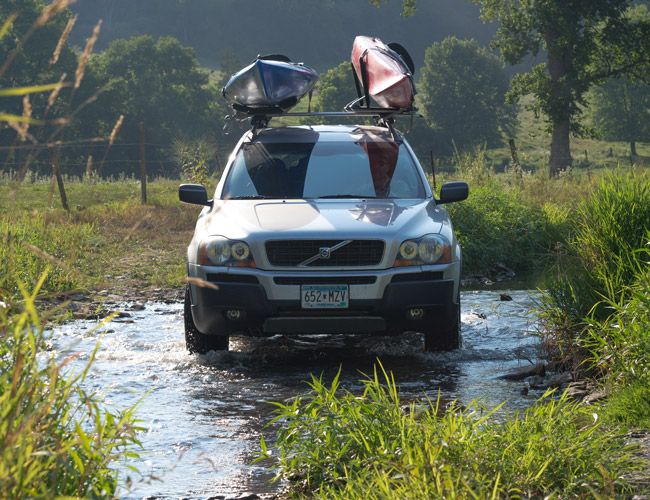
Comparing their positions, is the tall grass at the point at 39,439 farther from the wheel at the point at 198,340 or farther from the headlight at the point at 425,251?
the wheel at the point at 198,340

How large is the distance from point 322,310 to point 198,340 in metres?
1.38

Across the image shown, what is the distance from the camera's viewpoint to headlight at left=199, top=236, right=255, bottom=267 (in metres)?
8.73

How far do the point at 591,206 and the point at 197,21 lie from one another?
16779cm

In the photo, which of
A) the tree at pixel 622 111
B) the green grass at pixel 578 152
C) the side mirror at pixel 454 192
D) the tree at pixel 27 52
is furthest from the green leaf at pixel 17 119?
the tree at pixel 622 111

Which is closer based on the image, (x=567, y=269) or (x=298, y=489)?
(x=298, y=489)

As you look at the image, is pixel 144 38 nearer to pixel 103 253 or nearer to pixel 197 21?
pixel 103 253

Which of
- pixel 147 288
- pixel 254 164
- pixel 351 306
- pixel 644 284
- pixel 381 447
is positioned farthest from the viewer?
pixel 147 288

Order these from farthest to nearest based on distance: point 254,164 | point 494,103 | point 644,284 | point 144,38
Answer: point 494,103
point 144,38
point 254,164
point 644,284

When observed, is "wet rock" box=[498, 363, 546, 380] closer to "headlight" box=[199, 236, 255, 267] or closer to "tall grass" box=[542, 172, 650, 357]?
"tall grass" box=[542, 172, 650, 357]

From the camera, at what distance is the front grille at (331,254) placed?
867cm

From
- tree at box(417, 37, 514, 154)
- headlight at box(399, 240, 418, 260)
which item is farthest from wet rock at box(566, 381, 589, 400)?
tree at box(417, 37, 514, 154)

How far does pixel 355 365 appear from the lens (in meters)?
9.20

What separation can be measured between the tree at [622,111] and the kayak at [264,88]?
85.1 metres

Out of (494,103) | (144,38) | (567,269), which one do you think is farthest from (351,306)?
(494,103)
